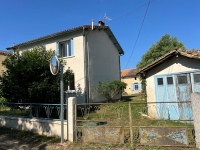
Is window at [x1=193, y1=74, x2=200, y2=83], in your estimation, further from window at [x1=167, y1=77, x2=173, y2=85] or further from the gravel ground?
the gravel ground

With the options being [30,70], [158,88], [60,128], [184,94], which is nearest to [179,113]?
[184,94]

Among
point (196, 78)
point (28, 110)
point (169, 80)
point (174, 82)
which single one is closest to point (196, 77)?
point (196, 78)

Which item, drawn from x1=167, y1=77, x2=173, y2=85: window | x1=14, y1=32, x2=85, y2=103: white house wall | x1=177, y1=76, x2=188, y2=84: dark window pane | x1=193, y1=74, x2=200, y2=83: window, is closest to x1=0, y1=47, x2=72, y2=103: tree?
x1=14, y1=32, x2=85, y2=103: white house wall

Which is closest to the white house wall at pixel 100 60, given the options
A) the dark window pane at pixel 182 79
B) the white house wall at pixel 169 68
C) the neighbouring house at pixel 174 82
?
the white house wall at pixel 169 68

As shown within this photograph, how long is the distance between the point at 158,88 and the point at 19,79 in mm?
7166

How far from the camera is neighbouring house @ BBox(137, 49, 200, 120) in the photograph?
778 centimetres

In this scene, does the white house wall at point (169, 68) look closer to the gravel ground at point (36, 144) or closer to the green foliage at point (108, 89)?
the gravel ground at point (36, 144)

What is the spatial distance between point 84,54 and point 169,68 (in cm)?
654

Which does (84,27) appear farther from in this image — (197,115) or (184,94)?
(197,115)

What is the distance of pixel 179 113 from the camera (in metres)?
7.80

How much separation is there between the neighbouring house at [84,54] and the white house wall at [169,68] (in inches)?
200

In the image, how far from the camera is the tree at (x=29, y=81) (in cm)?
808

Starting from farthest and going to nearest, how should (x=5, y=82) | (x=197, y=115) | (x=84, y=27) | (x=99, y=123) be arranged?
(x=84, y=27), (x=5, y=82), (x=99, y=123), (x=197, y=115)

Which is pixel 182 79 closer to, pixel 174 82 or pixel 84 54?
pixel 174 82
